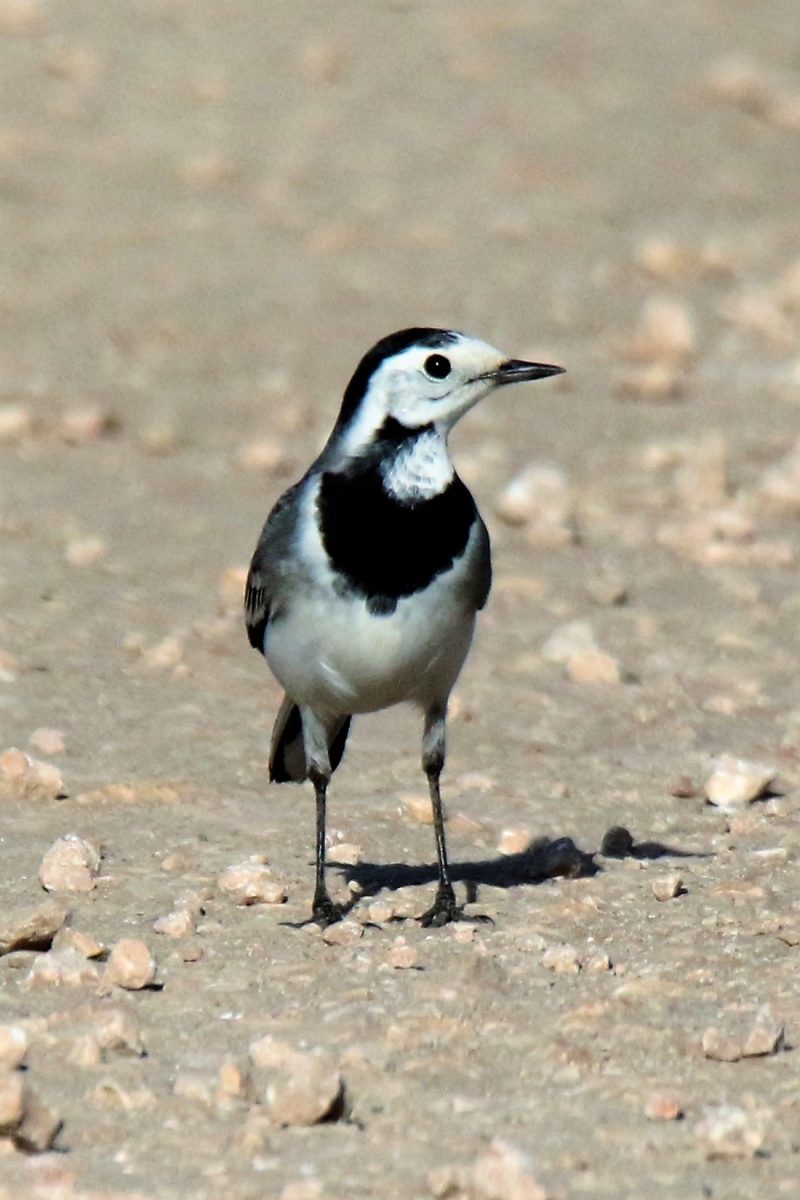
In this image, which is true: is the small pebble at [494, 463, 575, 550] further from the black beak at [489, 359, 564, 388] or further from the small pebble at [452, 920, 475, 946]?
the small pebble at [452, 920, 475, 946]

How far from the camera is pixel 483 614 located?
9.12m

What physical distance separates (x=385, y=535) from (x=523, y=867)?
3.83ft

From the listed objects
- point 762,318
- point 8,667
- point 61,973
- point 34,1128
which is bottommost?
point 34,1128

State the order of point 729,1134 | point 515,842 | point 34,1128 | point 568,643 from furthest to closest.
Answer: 1. point 568,643
2. point 515,842
3. point 729,1134
4. point 34,1128

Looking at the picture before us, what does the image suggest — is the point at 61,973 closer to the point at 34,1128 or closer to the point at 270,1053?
the point at 270,1053

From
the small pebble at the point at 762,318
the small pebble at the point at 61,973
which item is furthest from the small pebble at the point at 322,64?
the small pebble at the point at 61,973

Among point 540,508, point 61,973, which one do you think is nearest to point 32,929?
point 61,973

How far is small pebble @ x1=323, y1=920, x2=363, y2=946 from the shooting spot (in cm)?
586

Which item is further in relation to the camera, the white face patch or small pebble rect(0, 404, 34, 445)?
small pebble rect(0, 404, 34, 445)

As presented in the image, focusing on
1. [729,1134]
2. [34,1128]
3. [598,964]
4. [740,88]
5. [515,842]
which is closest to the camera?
[34,1128]

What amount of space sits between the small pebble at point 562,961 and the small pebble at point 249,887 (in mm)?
903

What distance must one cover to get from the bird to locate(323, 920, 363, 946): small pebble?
11 centimetres

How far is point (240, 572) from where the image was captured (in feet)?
29.8

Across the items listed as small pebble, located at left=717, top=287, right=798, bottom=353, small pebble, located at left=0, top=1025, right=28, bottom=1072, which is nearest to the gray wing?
small pebble, located at left=0, top=1025, right=28, bottom=1072
